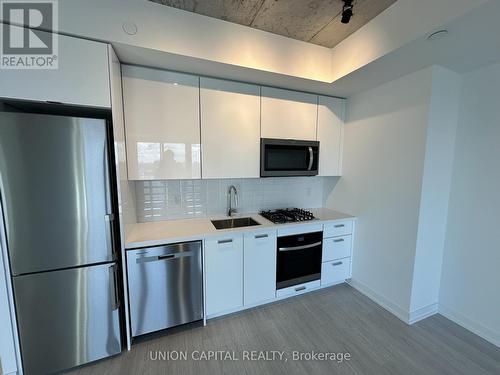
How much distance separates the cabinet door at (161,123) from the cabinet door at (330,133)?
4.98 ft

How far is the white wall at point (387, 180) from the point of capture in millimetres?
1884

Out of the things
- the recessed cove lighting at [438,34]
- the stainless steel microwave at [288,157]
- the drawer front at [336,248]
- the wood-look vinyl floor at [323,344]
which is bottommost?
the wood-look vinyl floor at [323,344]

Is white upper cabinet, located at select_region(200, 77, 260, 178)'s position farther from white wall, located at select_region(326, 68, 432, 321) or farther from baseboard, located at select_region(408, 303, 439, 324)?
baseboard, located at select_region(408, 303, 439, 324)

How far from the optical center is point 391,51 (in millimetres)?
1539

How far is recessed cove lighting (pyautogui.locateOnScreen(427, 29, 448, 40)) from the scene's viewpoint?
4.26 feet

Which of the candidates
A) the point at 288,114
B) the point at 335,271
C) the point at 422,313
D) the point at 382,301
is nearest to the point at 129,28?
the point at 288,114

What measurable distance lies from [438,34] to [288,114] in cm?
128

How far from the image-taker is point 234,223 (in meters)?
2.40

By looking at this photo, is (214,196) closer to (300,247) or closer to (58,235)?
(300,247)

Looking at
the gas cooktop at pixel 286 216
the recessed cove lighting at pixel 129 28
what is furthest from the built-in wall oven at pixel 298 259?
the recessed cove lighting at pixel 129 28

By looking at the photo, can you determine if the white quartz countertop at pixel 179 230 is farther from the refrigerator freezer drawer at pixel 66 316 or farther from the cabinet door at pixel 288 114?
the cabinet door at pixel 288 114

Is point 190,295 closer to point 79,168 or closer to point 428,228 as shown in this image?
point 79,168

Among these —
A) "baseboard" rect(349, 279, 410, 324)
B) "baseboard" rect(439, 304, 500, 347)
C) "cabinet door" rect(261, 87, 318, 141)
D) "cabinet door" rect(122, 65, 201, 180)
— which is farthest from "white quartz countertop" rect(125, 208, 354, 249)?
"baseboard" rect(439, 304, 500, 347)

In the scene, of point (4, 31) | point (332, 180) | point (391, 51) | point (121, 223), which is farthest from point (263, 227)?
point (4, 31)
